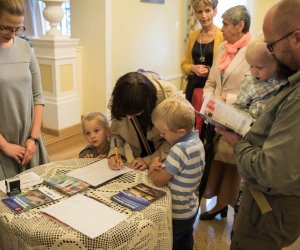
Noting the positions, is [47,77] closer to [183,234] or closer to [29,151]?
[29,151]

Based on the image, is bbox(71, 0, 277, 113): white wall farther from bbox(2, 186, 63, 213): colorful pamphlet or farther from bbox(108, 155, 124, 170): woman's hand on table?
bbox(2, 186, 63, 213): colorful pamphlet

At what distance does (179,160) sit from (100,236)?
48cm

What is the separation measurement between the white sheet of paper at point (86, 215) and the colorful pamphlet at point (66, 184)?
60 mm

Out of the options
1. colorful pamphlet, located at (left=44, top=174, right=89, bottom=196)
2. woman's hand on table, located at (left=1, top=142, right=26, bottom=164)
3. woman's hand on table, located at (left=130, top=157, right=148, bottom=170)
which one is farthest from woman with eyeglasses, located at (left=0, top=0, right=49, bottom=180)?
woman's hand on table, located at (left=130, top=157, right=148, bottom=170)

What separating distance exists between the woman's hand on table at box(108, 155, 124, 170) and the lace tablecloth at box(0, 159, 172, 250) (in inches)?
8.7

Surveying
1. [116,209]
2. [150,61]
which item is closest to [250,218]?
[116,209]

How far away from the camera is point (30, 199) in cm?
127

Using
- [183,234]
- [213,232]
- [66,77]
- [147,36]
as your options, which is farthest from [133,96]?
[147,36]

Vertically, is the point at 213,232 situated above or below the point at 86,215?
below

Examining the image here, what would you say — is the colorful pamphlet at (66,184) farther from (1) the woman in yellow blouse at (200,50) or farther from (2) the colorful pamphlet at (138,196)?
(1) the woman in yellow blouse at (200,50)

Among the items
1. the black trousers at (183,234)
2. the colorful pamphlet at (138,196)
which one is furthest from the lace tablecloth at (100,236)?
the black trousers at (183,234)

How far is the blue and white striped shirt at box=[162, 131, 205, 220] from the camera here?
138 centimetres

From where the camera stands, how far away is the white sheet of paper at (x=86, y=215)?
1.10 meters

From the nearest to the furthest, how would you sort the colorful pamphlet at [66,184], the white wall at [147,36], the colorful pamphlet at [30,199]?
the colorful pamphlet at [30,199], the colorful pamphlet at [66,184], the white wall at [147,36]
